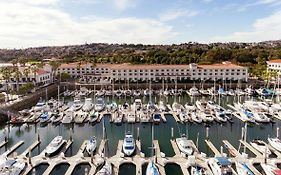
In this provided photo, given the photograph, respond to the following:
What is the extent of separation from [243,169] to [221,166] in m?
1.54

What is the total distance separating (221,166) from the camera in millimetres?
20406

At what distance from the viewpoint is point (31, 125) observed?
3578 centimetres

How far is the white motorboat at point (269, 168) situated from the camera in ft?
66.8

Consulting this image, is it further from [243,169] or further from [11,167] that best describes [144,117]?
[11,167]

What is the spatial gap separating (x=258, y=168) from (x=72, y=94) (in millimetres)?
41232

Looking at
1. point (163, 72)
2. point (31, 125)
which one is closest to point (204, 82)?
point (163, 72)

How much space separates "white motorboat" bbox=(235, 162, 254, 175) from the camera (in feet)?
65.7

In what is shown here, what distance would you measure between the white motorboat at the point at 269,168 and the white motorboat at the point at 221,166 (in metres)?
2.75

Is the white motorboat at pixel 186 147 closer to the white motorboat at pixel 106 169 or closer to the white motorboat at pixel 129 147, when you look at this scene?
the white motorboat at pixel 129 147

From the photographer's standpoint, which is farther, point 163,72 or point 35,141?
point 163,72

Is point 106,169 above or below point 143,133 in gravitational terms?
above

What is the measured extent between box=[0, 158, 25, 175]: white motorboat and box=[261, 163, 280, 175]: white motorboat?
17684 millimetres

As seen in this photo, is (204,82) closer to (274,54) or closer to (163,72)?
(163,72)

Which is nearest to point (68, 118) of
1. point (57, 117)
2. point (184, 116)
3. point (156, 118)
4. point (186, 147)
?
point (57, 117)
